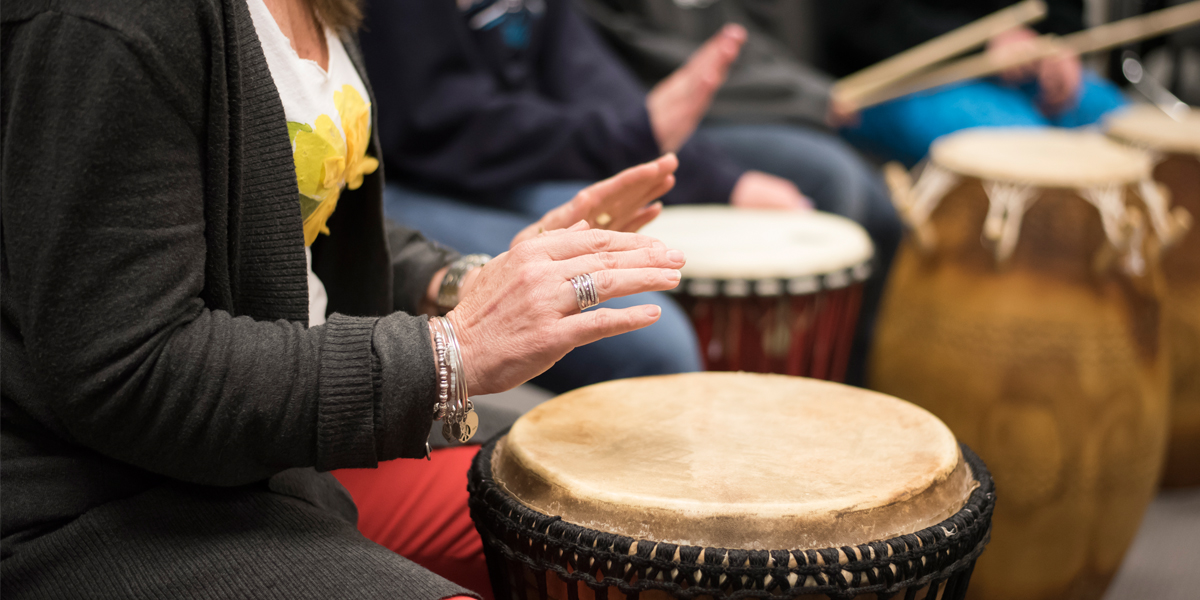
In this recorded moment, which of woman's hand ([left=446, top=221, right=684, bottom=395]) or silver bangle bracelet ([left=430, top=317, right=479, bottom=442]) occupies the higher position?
woman's hand ([left=446, top=221, right=684, bottom=395])

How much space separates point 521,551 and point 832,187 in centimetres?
182

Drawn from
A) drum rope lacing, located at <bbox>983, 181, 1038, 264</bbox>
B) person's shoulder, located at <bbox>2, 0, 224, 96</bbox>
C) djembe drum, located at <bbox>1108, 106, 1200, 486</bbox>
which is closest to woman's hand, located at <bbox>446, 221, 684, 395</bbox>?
person's shoulder, located at <bbox>2, 0, 224, 96</bbox>

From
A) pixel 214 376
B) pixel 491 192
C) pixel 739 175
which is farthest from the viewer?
pixel 739 175

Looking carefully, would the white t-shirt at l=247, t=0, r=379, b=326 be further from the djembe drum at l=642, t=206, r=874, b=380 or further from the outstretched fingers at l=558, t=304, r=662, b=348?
the djembe drum at l=642, t=206, r=874, b=380

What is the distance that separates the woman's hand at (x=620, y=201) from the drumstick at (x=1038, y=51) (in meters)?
A: 1.88

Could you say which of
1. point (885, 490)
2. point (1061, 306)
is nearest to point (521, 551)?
point (885, 490)

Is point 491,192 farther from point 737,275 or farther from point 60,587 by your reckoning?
point 60,587

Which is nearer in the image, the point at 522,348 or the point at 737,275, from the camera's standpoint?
the point at 522,348

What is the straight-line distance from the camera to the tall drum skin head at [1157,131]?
6.48 ft

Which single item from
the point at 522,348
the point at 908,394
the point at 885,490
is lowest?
the point at 908,394

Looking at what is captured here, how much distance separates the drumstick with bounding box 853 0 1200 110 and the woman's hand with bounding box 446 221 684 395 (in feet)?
7.10

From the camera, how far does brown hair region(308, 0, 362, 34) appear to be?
930 mm

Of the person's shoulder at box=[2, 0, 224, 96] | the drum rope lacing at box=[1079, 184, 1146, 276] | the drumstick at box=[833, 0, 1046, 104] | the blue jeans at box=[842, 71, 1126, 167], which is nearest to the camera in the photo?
the person's shoulder at box=[2, 0, 224, 96]

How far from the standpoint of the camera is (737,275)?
160 centimetres
